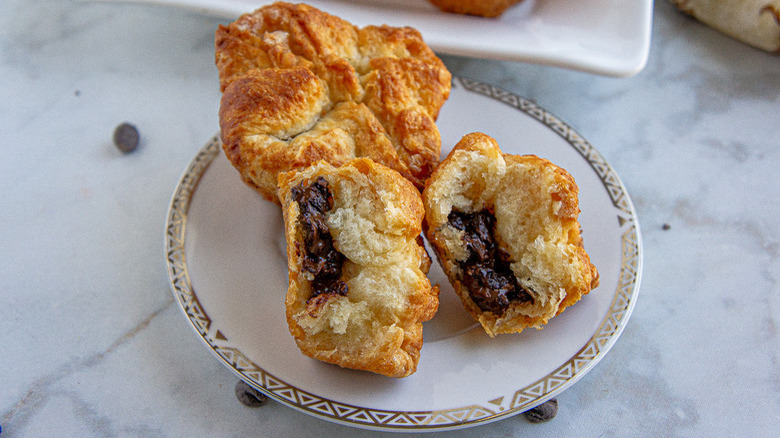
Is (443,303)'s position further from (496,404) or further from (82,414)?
(82,414)

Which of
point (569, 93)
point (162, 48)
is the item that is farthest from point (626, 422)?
point (162, 48)

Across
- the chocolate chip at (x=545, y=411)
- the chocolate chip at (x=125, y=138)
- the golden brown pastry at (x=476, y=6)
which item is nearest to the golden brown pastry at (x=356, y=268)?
the chocolate chip at (x=545, y=411)

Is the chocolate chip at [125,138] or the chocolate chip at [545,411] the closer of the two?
the chocolate chip at [545,411]

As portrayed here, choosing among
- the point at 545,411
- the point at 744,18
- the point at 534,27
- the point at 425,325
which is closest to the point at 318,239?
the point at 425,325

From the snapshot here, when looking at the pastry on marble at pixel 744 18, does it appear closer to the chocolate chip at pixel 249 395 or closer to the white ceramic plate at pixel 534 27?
the white ceramic plate at pixel 534 27

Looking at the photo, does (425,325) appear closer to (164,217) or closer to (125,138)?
(164,217)

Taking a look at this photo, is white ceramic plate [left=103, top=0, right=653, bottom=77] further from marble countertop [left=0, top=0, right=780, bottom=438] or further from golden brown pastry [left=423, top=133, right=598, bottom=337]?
golden brown pastry [left=423, top=133, right=598, bottom=337]

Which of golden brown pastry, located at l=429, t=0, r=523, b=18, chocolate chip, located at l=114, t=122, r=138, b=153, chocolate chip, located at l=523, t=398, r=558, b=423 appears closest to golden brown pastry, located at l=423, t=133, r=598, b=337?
chocolate chip, located at l=523, t=398, r=558, b=423
